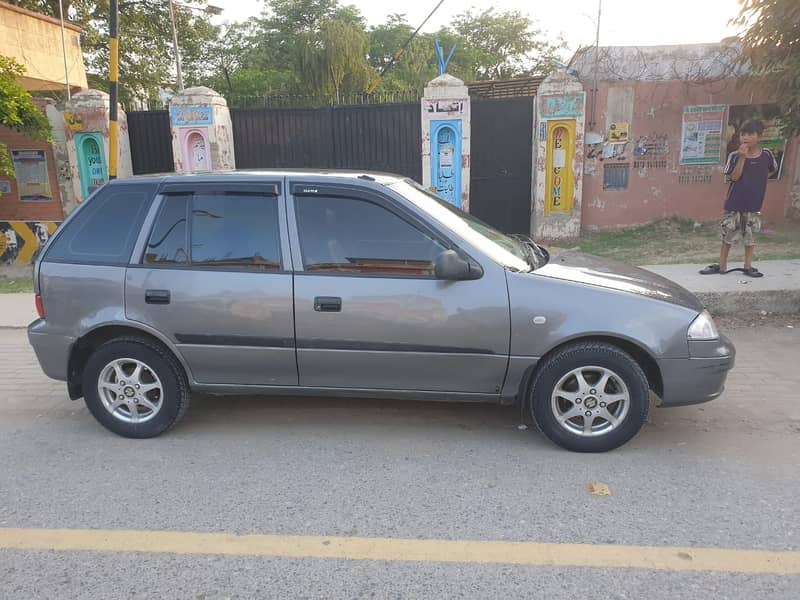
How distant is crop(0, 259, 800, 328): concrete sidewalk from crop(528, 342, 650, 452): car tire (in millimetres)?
3525

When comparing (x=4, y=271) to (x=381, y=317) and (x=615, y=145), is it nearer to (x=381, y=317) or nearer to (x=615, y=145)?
→ (x=381, y=317)

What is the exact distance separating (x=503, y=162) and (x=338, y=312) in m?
8.19

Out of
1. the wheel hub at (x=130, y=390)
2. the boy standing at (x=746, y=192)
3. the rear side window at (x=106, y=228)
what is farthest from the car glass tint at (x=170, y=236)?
the boy standing at (x=746, y=192)

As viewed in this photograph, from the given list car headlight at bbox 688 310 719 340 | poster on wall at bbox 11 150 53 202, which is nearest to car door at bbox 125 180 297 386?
car headlight at bbox 688 310 719 340

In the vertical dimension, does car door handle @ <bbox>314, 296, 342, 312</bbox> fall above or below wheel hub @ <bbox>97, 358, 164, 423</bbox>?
above

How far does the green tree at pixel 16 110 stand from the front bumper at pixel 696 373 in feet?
33.3

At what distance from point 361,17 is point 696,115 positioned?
28.1 m

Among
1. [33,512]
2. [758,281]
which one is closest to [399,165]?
[758,281]

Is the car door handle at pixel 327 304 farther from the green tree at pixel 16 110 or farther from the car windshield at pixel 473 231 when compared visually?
the green tree at pixel 16 110

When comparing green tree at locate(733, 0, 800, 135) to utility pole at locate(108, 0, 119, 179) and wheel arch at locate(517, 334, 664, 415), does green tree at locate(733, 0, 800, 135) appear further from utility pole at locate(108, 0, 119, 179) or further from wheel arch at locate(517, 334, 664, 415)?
utility pole at locate(108, 0, 119, 179)

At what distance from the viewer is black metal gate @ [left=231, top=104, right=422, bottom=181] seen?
11.1 m

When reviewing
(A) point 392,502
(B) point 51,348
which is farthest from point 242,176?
(A) point 392,502

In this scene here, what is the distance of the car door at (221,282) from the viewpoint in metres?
3.76

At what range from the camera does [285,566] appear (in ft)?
8.83
